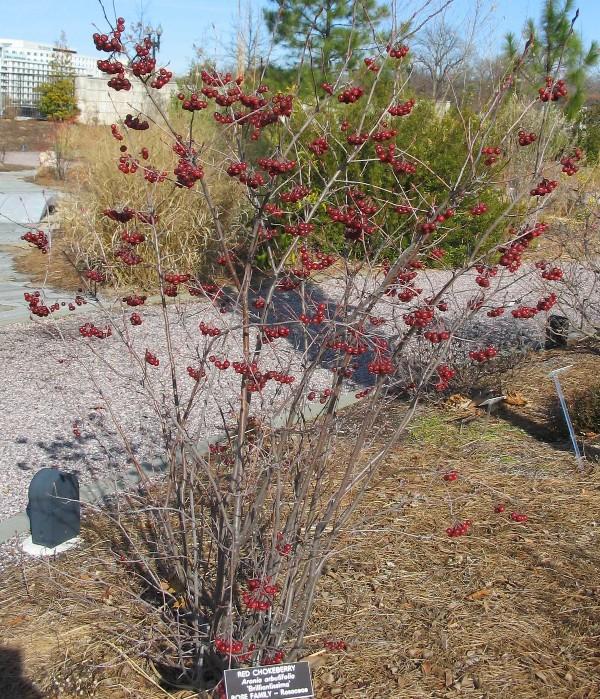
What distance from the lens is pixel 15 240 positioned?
1203 centimetres

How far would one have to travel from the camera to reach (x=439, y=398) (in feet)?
17.1

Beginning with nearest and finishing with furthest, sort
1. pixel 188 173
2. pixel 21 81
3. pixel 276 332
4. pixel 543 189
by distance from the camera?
pixel 188 173, pixel 543 189, pixel 276 332, pixel 21 81

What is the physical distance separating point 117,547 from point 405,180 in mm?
7287

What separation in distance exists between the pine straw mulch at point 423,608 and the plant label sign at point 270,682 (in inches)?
14.1

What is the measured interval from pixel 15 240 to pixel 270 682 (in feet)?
35.4

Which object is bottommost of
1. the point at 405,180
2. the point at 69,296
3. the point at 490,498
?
the point at 69,296

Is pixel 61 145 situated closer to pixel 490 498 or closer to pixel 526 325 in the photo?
pixel 526 325

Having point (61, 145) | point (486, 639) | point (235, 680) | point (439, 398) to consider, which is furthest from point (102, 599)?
point (61, 145)

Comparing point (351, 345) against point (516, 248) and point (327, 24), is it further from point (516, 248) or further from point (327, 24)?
point (327, 24)

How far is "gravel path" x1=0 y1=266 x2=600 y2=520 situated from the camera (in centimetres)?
427

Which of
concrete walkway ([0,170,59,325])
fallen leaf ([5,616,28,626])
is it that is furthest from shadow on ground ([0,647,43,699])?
concrete walkway ([0,170,59,325])

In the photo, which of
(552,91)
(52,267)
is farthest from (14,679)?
(52,267)

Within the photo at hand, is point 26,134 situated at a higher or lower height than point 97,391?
lower

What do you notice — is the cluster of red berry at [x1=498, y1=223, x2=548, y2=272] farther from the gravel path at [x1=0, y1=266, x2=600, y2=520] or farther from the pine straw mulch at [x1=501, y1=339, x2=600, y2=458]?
the pine straw mulch at [x1=501, y1=339, x2=600, y2=458]
